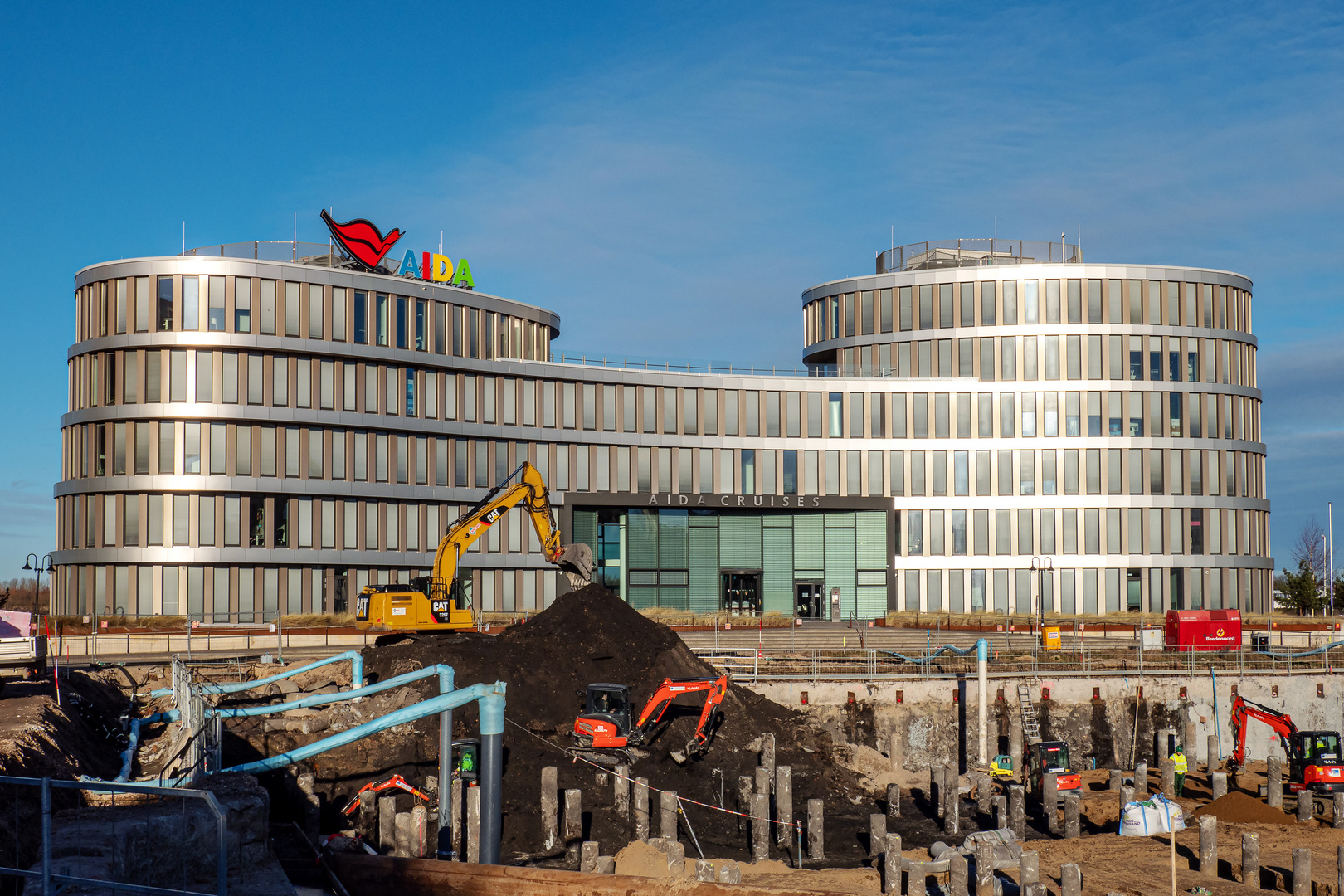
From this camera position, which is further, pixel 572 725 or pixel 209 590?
pixel 209 590

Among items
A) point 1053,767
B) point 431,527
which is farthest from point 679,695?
point 431,527

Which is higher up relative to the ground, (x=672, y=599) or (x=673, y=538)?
(x=673, y=538)

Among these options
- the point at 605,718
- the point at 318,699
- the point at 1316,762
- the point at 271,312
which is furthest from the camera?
the point at 271,312

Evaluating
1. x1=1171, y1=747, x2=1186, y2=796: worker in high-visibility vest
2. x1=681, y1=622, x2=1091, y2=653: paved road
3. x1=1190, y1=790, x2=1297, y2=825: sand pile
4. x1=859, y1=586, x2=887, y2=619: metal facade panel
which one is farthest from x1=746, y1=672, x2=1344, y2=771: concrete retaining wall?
x1=859, y1=586, x2=887, y2=619: metal facade panel

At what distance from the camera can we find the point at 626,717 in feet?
113

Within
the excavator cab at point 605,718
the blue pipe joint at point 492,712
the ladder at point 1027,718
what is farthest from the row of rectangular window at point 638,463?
the blue pipe joint at point 492,712

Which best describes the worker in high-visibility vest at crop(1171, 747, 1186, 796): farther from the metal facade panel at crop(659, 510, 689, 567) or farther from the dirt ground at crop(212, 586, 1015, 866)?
the metal facade panel at crop(659, 510, 689, 567)

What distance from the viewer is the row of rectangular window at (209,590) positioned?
64469mm

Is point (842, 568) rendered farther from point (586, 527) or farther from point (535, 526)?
point (535, 526)

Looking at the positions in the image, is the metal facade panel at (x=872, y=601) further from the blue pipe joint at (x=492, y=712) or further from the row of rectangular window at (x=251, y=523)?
the blue pipe joint at (x=492, y=712)

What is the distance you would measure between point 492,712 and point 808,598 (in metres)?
59.6

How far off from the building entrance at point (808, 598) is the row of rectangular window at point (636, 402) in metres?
9.29

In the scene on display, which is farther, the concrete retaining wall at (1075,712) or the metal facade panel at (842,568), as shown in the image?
the metal facade panel at (842,568)

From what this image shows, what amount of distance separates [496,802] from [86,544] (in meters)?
57.2
